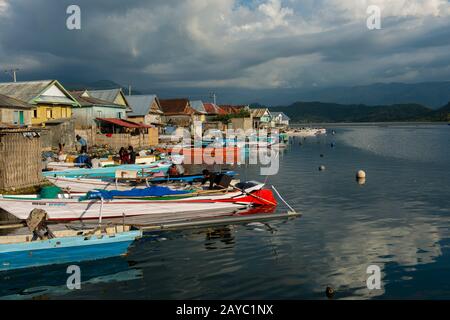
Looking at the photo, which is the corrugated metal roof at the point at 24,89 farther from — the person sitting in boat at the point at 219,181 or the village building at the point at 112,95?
the person sitting in boat at the point at 219,181

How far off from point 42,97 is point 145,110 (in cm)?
2411

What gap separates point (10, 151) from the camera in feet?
79.2

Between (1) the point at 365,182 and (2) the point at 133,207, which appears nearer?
(2) the point at 133,207

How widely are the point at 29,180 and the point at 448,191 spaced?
3008 cm

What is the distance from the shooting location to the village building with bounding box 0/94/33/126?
35.1 meters

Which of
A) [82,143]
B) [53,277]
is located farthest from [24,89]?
[53,277]

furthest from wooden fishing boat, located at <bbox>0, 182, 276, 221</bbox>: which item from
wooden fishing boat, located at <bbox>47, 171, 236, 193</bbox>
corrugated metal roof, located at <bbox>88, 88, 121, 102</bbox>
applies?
corrugated metal roof, located at <bbox>88, 88, 121, 102</bbox>

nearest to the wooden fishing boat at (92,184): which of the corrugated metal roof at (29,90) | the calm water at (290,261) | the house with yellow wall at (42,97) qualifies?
the calm water at (290,261)

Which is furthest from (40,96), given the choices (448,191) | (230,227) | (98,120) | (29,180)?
(448,191)

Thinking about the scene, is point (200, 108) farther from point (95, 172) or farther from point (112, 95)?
point (95, 172)

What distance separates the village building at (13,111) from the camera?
115 feet

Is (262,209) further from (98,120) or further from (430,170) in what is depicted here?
(98,120)

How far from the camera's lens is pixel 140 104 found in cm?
7056

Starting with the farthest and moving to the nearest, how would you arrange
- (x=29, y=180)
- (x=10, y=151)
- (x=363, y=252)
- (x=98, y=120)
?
(x=98, y=120) < (x=29, y=180) < (x=10, y=151) < (x=363, y=252)
